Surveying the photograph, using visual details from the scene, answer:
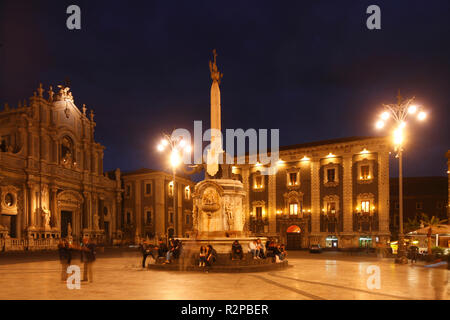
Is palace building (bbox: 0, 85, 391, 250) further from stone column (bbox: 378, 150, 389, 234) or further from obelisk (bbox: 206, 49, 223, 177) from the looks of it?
obelisk (bbox: 206, 49, 223, 177)

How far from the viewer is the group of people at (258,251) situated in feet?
Result: 61.8

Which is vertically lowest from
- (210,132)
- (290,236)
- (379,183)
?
(290,236)

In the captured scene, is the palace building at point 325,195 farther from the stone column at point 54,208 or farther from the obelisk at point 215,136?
the obelisk at point 215,136

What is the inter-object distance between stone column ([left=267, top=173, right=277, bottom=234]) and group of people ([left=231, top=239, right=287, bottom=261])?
30.8 meters

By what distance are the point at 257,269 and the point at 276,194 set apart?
35.3m

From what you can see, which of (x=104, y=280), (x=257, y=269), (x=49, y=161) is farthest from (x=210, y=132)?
(x=49, y=161)

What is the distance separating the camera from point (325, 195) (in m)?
50.2

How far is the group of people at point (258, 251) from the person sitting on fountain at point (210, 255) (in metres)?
0.79

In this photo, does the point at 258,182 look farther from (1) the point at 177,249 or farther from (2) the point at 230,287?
(2) the point at 230,287

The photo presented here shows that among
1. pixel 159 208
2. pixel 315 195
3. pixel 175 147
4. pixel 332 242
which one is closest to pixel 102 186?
pixel 159 208

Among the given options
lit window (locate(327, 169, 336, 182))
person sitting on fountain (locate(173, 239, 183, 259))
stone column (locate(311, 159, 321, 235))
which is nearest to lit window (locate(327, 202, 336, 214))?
stone column (locate(311, 159, 321, 235))

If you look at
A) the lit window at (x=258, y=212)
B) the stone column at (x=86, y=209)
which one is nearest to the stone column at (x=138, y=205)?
the stone column at (x=86, y=209)

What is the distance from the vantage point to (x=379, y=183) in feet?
154
